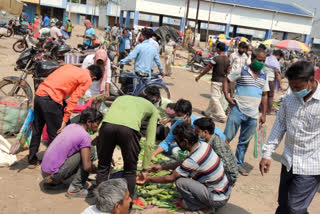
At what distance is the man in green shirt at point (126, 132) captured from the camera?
3.17 m

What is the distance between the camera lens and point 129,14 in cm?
4084

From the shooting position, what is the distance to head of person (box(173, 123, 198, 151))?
3.32 meters

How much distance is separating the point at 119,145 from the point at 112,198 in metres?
1.08

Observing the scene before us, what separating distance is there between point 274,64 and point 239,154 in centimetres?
430

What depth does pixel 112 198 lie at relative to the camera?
2.23 metres

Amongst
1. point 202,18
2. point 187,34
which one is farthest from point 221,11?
point 187,34

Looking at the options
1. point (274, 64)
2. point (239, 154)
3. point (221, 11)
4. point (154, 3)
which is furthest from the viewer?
point (221, 11)

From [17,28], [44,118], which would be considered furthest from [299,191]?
[17,28]

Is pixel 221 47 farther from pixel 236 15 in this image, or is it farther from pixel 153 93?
pixel 236 15

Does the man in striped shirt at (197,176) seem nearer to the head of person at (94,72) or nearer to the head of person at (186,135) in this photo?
the head of person at (186,135)

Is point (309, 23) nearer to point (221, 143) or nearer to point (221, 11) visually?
point (221, 11)

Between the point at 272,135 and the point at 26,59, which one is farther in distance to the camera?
the point at 26,59

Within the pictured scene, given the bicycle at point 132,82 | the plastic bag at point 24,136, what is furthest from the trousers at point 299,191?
the bicycle at point 132,82

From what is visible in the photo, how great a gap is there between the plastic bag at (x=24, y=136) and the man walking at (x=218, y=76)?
4.55 meters
